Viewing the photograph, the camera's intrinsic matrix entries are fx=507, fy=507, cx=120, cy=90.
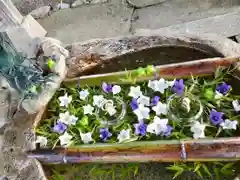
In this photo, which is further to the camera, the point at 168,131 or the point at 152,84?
the point at 152,84

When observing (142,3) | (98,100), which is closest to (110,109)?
(98,100)

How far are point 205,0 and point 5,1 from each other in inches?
44.5

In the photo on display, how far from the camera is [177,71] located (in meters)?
1.94

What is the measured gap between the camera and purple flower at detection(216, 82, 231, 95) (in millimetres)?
1884

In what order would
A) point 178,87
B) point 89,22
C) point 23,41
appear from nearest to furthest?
1. point 178,87
2. point 23,41
3. point 89,22

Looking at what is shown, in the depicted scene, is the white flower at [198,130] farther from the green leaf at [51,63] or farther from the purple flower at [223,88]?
the green leaf at [51,63]

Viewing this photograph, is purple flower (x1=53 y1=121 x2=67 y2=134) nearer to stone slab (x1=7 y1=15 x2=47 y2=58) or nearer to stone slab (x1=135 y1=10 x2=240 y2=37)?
stone slab (x1=7 y1=15 x2=47 y2=58)

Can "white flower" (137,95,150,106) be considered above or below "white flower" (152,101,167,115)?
above

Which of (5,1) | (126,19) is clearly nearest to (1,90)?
(5,1)

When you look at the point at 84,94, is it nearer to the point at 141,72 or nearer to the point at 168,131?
the point at 141,72

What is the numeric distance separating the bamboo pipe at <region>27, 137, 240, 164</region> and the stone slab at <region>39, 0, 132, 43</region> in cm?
103

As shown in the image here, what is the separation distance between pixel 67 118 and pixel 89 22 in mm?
1021

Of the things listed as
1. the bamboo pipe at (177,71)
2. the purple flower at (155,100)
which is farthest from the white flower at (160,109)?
the bamboo pipe at (177,71)

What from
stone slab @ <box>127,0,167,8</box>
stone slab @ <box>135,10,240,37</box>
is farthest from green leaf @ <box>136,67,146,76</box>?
stone slab @ <box>127,0,167,8</box>
